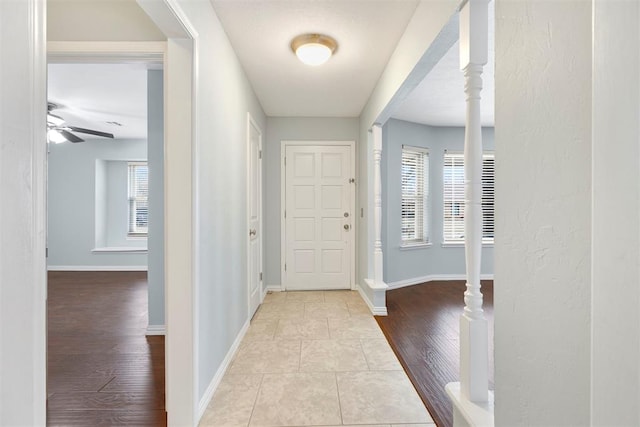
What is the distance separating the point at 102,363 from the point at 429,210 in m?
4.39

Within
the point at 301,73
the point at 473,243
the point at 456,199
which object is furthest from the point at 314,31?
the point at 456,199

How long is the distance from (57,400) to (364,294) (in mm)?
2974

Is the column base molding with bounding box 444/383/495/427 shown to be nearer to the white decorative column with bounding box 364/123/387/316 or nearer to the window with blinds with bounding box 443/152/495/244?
the white decorative column with bounding box 364/123/387/316

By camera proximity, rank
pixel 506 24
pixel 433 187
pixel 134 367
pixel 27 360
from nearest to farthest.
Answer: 1. pixel 27 360
2. pixel 506 24
3. pixel 134 367
4. pixel 433 187

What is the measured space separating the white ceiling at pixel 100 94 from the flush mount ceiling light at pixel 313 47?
3.98 feet

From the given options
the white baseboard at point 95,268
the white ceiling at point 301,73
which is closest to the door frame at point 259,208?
the white ceiling at point 301,73

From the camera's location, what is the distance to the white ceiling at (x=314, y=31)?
2.00 metres

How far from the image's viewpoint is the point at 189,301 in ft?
5.24

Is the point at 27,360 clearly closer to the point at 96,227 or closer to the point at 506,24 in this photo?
the point at 506,24

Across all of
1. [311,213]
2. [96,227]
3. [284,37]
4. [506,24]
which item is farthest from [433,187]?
[96,227]

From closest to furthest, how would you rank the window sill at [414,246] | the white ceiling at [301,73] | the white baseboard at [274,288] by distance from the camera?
the white ceiling at [301,73], the white baseboard at [274,288], the window sill at [414,246]

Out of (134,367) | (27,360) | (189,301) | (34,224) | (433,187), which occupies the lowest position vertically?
(134,367)

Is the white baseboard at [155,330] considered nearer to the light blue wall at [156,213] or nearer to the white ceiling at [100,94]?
the light blue wall at [156,213]

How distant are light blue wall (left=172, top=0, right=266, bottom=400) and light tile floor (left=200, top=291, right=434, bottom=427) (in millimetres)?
191
